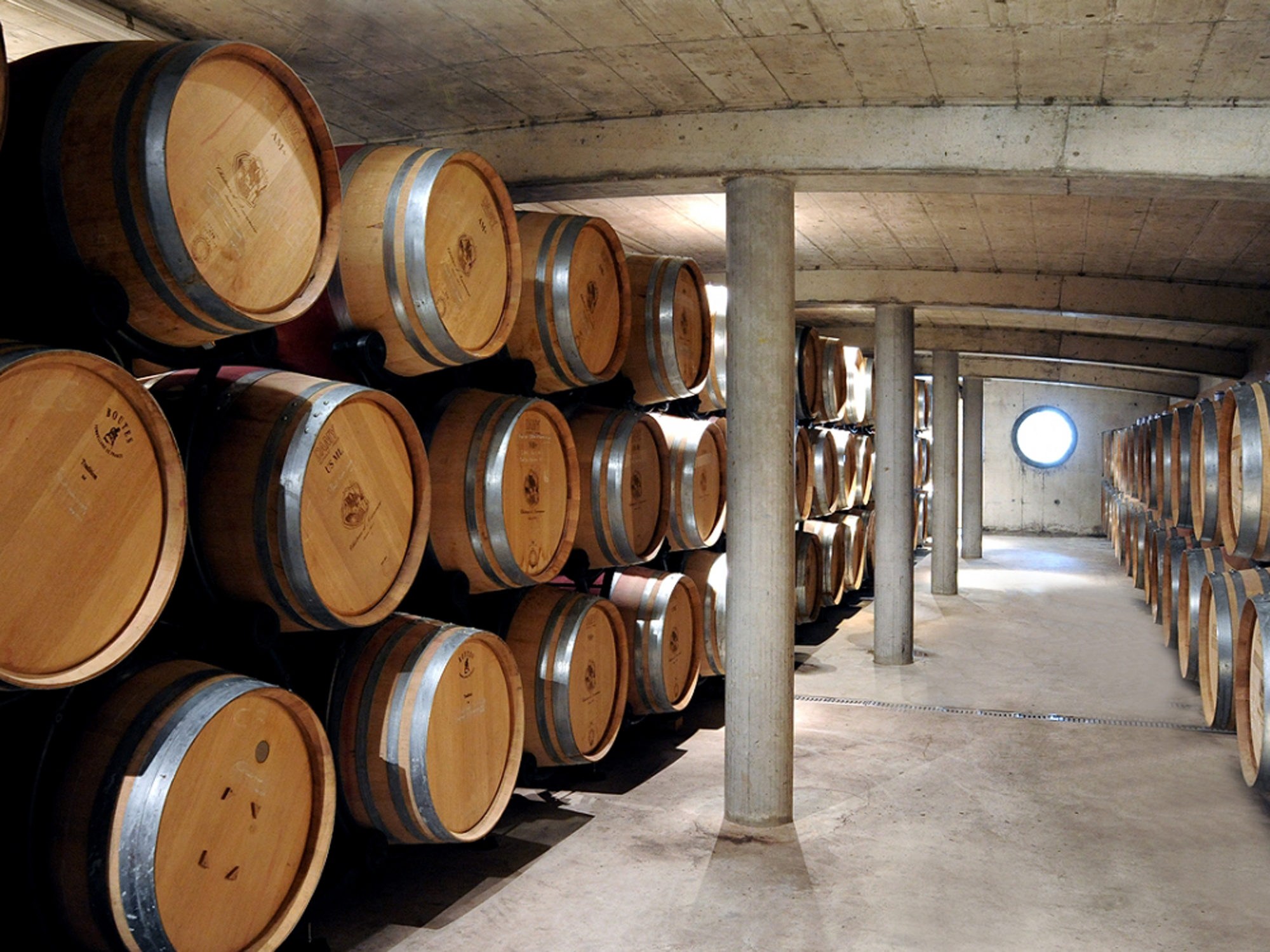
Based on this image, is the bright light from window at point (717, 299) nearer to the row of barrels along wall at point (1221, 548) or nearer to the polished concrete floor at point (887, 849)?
the polished concrete floor at point (887, 849)

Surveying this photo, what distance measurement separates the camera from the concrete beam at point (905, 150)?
418cm

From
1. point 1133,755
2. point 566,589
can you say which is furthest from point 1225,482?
point 566,589

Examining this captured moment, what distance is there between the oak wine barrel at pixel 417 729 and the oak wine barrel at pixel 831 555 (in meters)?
6.24

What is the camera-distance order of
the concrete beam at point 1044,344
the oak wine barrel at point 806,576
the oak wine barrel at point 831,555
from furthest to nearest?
1. the concrete beam at point 1044,344
2. the oak wine barrel at point 831,555
3. the oak wine barrel at point 806,576

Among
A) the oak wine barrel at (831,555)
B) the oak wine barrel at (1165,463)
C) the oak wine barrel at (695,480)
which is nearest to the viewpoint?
the oak wine barrel at (695,480)

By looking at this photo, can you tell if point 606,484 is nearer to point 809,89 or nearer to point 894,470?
point 809,89

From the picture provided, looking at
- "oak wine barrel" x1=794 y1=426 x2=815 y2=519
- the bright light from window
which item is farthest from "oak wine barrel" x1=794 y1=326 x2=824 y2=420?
the bright light from window

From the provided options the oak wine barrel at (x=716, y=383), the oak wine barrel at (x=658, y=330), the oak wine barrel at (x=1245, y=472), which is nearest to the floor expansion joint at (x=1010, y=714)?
the oak wine barrel at (x=1245, y=472)

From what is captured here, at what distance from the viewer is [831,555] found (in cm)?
995

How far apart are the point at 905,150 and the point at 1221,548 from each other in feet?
12.1

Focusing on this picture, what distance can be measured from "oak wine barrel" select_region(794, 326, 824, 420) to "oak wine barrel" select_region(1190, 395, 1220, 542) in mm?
3714

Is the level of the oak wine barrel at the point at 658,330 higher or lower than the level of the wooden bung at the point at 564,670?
higher

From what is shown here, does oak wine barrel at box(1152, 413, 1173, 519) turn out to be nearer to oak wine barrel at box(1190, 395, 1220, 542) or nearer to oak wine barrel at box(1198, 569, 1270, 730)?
oak wine barrel at box(1198, 569, 1270, 730)

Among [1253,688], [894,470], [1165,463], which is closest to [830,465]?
[894,470]
